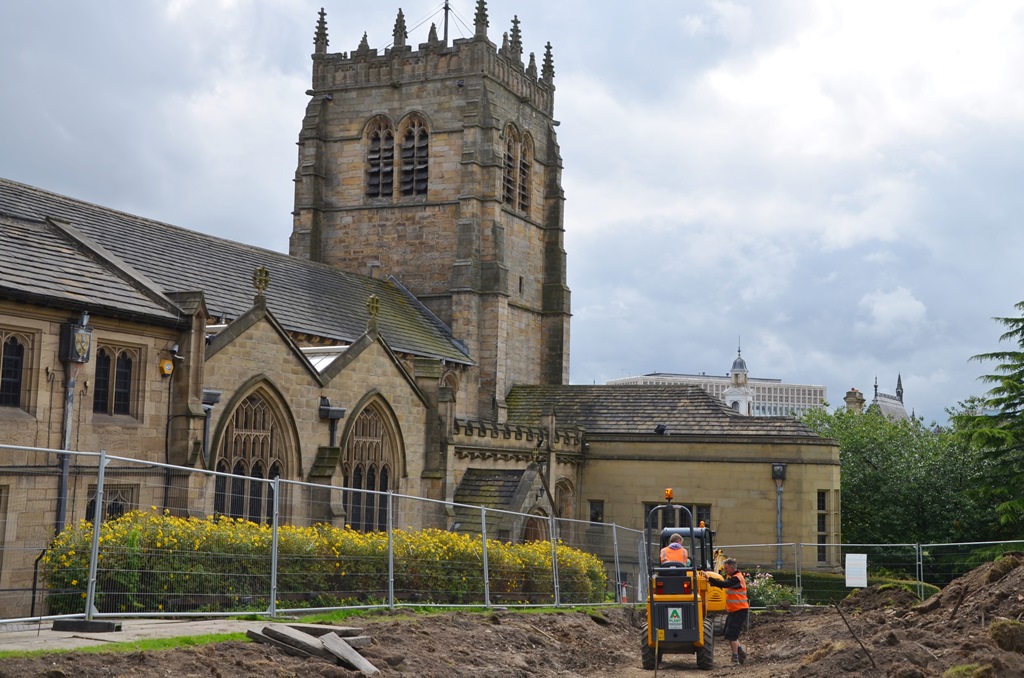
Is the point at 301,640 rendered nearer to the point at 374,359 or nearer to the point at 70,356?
the point at 70,356

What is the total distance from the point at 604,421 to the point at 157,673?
3050 cm

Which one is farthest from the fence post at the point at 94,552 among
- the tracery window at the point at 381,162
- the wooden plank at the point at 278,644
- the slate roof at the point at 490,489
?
the tracery window at the point at 381,162

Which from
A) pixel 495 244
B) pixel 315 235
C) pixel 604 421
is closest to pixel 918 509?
pixel 604 421

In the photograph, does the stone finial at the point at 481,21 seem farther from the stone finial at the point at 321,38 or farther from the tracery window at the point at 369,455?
the tracery window at the point at 369,455

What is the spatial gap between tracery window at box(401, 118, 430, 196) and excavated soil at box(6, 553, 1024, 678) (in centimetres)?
2738

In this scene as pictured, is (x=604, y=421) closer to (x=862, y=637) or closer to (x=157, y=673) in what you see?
(x=862, y=637)

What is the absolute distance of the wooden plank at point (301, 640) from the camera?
545 inches

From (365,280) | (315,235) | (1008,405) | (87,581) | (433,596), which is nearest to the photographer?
(87,581)

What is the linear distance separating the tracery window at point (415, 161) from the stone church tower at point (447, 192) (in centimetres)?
4

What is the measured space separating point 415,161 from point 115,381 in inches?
1083

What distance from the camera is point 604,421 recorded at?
41844 mm

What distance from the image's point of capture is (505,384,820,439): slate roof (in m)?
39.2

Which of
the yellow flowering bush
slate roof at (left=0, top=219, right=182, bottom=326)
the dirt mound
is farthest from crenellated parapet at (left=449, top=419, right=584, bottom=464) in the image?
the dirt mound

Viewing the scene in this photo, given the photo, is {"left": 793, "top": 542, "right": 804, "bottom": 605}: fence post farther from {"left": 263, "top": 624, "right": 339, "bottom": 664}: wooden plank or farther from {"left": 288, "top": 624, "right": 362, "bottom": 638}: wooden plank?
{"left": 263, "top": 624, "right": 339, "bottom": 664}: wooden plank
